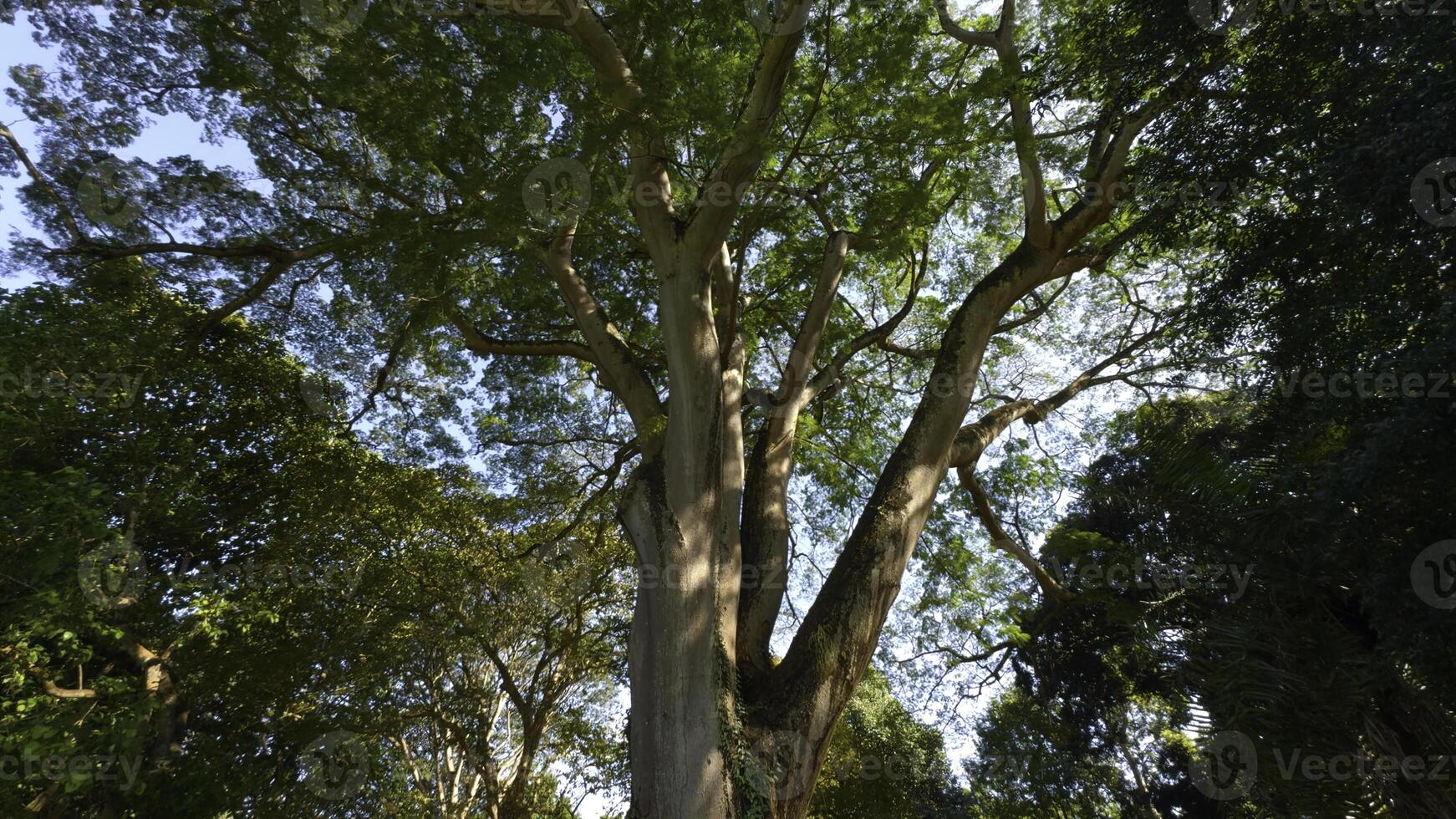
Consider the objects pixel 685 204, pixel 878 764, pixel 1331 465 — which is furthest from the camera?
pixel 878 764

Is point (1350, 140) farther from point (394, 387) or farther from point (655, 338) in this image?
point (394, 387)

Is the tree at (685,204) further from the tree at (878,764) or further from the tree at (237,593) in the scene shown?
the tree at (878,764)

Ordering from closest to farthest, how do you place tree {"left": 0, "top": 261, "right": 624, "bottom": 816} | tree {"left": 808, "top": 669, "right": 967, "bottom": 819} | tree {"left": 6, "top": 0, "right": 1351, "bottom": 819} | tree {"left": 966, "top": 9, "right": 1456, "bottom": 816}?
tree {"left": 966, "top": 9, "right": 1456, "bottom": 816} → tree {"left": 6, "top": 0, "right": 1351, "bottom": 819} → tree {"left": 0, "top": 261, "right": 624, "bottom": 816} → tree {"left": 808, "top": 669, "right": 967, "bottom": 819}

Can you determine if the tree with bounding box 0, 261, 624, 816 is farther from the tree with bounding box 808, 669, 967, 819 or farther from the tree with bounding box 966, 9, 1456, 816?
the tree with bounding box 966, 9, 1456, 816

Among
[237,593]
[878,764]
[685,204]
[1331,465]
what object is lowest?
[878,764]

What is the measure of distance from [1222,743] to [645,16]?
6071mm

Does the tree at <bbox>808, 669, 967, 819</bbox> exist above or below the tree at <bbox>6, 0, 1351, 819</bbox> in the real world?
below

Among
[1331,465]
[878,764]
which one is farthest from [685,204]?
[878,764]

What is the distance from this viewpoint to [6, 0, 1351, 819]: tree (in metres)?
4.08

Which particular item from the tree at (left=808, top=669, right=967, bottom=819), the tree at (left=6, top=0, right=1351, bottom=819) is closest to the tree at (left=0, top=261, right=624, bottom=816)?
the tree at (left=6, top=0, right=1351, bottom=819)

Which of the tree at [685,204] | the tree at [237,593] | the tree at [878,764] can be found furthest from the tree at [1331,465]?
the tree at [237,593]

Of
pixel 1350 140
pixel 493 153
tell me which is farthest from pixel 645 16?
pixel 1350 140

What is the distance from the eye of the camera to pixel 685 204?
23.6ft

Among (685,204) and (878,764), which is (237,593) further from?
(878,764)
